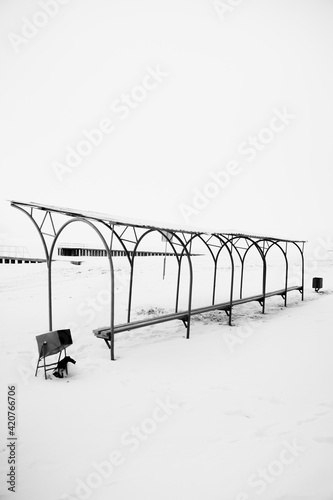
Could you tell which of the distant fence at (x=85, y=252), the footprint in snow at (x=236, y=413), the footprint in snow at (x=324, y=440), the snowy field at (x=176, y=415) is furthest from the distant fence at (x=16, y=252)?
the footprint in snow at (x=324, y=440)

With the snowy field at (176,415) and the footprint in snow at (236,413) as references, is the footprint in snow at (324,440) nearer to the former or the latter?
the snowy field at (176,415)

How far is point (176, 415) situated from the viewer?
368 centimetres

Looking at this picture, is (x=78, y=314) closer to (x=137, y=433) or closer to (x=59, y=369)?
(x=59, y=369)

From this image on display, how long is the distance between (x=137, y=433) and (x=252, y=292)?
11.1 m

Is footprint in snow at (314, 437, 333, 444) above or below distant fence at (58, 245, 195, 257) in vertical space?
below

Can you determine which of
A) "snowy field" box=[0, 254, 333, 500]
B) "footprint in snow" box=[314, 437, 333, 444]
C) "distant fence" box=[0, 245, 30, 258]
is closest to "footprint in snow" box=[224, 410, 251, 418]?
"snowy field" box=[0, 254, 333, 500]

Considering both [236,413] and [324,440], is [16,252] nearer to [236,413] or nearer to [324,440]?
[236,413]

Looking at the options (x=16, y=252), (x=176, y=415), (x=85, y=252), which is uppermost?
Answer: (x=16, y=252)

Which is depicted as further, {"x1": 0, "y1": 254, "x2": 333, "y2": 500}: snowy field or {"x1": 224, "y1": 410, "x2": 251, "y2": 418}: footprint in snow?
{"x1": 224, "y1": 410, "x2": 251, "y2": 418}: footprint in snow

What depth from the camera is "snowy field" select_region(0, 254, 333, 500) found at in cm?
262

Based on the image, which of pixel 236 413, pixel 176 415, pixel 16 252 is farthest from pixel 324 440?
pixel 16 252

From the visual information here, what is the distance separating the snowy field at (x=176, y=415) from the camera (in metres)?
2.62

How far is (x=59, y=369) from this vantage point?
15.1 ft

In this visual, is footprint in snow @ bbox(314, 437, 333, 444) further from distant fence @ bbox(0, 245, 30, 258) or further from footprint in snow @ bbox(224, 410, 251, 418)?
distant fence @ bbox(0, 245, 30, 258)
